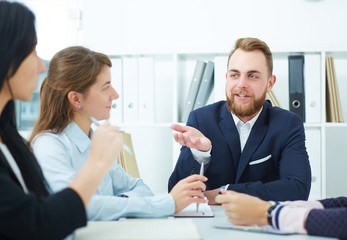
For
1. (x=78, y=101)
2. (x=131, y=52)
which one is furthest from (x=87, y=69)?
(x=131, y=52)

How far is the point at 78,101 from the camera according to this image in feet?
A: 5.32

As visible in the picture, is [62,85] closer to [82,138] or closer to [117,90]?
[82,138]

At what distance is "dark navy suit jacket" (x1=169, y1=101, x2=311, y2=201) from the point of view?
6.34 feet

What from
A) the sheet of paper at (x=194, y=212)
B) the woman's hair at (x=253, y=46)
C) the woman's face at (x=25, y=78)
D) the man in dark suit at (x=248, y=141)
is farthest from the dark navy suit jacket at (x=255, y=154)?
the woman's face at (x=25, y=78)

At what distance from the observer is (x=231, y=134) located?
2057mm

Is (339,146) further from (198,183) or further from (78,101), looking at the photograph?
(78,101)

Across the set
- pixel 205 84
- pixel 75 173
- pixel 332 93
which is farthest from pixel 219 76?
A: pixel 75 173

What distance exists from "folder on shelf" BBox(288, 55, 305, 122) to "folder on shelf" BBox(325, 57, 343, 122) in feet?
0.55

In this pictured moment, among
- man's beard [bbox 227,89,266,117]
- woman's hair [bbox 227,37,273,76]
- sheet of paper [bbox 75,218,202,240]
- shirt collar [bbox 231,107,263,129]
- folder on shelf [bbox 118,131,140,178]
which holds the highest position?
woman's hair [bbox 227,37,273,76]

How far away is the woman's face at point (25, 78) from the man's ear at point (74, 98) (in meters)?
0.52

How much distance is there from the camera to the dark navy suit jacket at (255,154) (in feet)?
6.34

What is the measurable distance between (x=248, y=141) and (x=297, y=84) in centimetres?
85

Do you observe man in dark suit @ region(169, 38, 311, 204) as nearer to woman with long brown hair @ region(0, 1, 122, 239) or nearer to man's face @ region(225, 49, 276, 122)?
man's face @ region(225, 49, 276, 122)

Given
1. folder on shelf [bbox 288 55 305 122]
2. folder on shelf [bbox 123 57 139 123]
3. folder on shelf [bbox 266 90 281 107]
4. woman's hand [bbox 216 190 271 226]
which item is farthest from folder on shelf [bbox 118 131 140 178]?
woman's hand [bbox 216 190 271 226]
